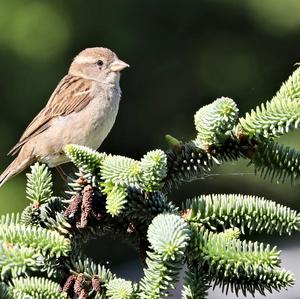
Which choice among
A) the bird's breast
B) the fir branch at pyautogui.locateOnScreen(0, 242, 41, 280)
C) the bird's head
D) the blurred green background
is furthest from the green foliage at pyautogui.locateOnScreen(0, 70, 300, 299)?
the blurred green background

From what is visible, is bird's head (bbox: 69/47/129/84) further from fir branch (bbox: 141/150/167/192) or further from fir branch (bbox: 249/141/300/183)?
fir branch (bbox: 141/150/167/192)

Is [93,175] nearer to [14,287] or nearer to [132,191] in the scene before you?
[132,191]

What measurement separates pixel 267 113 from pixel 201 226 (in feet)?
0.99

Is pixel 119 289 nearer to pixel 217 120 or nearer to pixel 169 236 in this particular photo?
pixel 169 236

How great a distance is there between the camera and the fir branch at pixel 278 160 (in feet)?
7.04

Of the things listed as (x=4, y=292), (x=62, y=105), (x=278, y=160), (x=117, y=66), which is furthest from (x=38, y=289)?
(x=117, y=66)

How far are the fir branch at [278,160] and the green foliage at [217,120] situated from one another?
109mm

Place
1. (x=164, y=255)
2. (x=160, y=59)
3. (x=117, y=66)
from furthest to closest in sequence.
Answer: (x=160, y=59)
(x=117, y=66)
(x=164, y=255)

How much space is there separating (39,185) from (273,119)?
1.83ft

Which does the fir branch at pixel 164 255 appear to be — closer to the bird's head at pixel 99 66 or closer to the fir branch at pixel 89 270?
the fir branch at pixel 89 270

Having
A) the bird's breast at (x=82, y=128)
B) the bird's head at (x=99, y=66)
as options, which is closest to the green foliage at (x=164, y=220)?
the bird's breast at (x=82, y=128)

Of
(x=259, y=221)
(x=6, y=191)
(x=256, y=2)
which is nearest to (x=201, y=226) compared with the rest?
(x=259, y=221)

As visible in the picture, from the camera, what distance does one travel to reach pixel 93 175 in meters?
2.04

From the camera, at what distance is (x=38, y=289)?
6.33 feet
